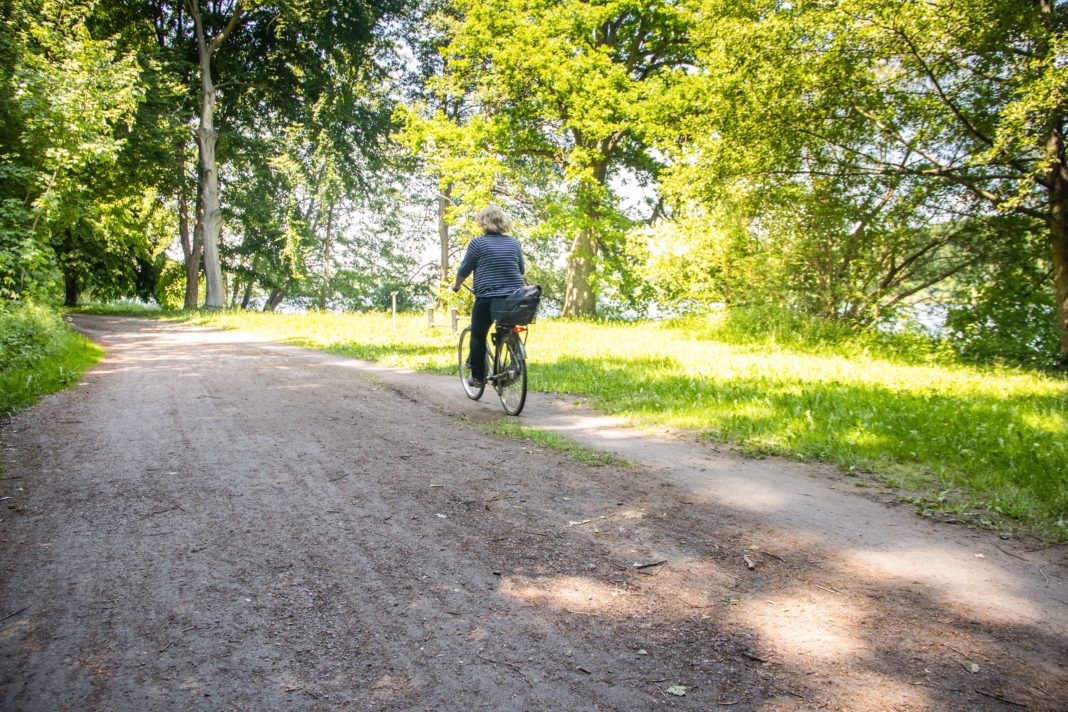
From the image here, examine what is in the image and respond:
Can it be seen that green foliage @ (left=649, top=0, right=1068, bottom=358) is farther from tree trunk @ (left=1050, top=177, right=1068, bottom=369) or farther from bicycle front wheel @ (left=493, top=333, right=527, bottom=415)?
bicycle front wheel @ (left=493, top=333, right=527, bottom=415)

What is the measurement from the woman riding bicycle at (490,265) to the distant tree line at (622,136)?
857 cm

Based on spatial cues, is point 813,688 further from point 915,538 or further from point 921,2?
point 921,2

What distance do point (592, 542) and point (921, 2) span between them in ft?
40.6

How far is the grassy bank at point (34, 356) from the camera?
289 inches

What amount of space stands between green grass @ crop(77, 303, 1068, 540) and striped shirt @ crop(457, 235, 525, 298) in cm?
184

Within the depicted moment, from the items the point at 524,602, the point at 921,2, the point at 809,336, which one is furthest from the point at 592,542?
the point at 921,2

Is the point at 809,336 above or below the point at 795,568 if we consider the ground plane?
above

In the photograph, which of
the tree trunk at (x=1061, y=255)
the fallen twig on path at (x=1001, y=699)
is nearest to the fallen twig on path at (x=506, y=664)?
the fallen twig on path at (x=1001, y=699)

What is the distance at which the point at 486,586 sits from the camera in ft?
10.0

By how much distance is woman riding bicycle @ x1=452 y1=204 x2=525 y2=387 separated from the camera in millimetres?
7281

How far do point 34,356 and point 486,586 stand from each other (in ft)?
30.2

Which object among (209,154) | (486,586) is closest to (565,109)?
(209,154)

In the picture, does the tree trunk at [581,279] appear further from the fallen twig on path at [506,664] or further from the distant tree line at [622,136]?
the fallen twig on path at [506,664]

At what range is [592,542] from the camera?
361cm
